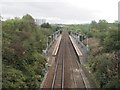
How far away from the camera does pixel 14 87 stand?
11477 millimetres

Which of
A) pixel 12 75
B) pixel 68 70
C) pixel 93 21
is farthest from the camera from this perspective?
pixel 93 21

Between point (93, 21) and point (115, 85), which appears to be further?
point (93, 21)

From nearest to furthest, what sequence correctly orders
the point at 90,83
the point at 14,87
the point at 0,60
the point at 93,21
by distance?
the point at 14,87 < the point at 0,60 < the point at 90,83 < the point at 93,21

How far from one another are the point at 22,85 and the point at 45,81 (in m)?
4.15

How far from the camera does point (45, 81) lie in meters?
16.5

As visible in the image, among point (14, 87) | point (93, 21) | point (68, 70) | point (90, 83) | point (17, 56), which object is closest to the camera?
point (14, 87)

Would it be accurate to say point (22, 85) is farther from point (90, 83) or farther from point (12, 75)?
point (90, 83)

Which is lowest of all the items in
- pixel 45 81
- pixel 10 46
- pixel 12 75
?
pixel 45 81

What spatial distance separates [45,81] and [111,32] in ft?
28.1

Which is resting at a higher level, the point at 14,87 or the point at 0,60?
the point at 0,60

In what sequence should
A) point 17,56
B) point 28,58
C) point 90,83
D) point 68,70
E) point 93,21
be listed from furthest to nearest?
point 93,21
point 68,70
point 28,58
point 90,83
point 17,56

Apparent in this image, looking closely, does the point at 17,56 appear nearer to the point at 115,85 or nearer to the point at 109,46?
the point at 115,85

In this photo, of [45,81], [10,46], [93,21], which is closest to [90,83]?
[45,81]

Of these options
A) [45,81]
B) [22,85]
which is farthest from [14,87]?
[45,81]
